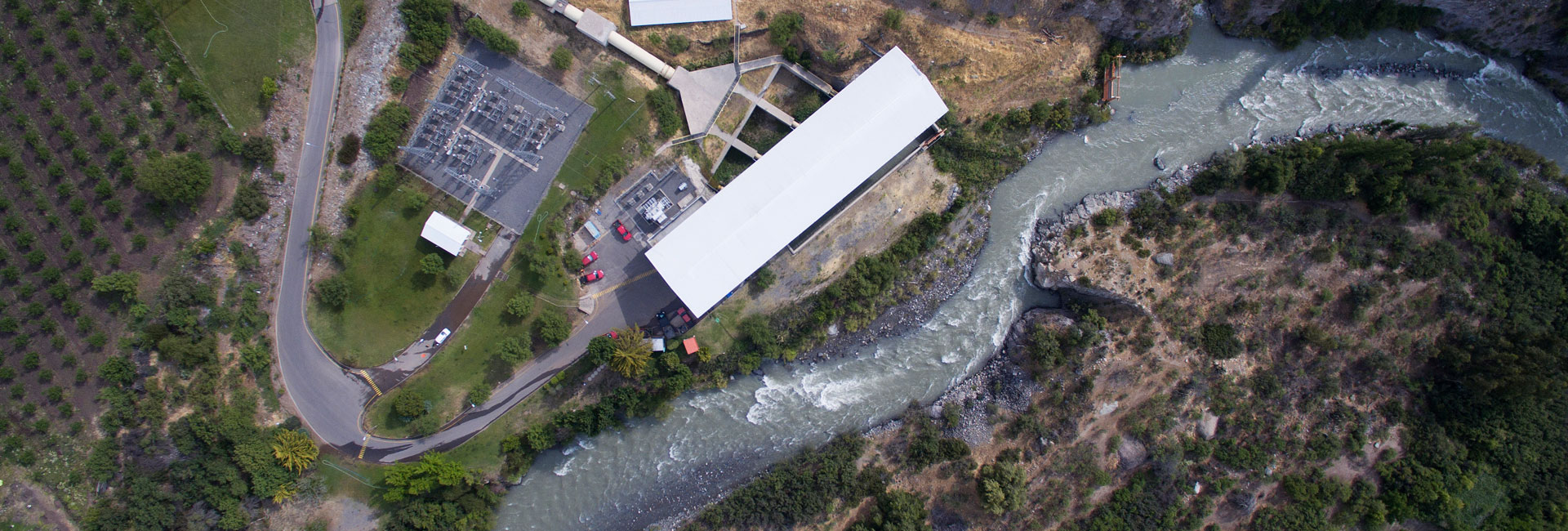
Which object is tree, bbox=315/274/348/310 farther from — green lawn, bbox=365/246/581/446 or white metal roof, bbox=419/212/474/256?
green lawn, bbox=365/246/581/446

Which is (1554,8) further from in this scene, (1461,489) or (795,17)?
(795,17)

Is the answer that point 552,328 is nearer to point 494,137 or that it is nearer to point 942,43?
point 494,137

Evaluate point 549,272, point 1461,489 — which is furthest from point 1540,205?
point 549,272

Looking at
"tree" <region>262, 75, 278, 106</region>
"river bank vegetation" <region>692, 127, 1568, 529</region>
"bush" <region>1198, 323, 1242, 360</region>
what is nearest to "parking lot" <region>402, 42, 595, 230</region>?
"tree" <region>262, 75, 278, 106</region>

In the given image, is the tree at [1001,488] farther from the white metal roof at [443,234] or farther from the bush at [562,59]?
the bush at [562,59]

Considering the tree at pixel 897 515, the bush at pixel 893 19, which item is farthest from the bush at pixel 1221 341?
the bush at pixel 893 19

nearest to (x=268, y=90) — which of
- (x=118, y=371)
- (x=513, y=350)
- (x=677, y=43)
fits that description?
(x=118, y=371)
